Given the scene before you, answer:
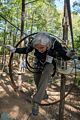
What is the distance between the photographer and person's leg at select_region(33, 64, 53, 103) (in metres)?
5.83

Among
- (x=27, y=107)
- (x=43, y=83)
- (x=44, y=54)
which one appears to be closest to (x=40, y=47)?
(x=44, y=54)

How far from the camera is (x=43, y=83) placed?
5879mm

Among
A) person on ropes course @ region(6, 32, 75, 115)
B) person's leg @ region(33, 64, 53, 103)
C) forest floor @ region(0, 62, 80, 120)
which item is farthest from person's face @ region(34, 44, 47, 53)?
forest floor @ region(0, 62, 80, 120)

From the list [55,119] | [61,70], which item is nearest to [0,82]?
[55,119]

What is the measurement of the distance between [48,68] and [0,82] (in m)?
15.2

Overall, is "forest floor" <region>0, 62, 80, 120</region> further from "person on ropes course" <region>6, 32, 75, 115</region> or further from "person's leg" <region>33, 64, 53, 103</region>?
"person's leg" <region>33, 64, 53, 103</region>

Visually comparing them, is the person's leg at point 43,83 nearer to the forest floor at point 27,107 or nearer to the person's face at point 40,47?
the person's face at point 40,47

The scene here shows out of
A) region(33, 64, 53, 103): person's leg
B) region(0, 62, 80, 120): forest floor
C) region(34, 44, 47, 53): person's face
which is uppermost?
region(34, 44, 47, 53): person's face

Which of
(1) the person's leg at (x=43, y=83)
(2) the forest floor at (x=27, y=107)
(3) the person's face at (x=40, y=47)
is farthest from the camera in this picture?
(2) the forest floor at (x=27, y=107)

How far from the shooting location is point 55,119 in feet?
48.1

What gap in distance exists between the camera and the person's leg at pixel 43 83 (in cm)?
583

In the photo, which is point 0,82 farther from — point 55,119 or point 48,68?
point 48,68

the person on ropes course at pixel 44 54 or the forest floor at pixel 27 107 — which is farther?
the forest floor at pixel 27 107

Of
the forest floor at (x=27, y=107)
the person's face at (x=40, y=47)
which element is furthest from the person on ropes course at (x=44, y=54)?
the forest floor at (x=27, y=107)
